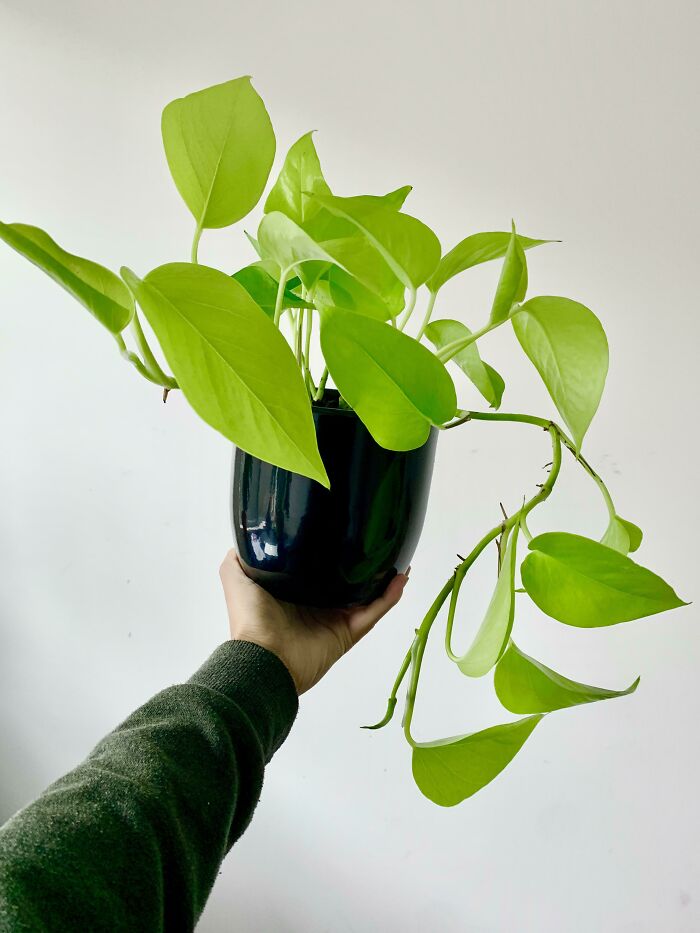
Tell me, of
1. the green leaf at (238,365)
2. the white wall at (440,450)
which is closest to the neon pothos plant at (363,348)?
the green leaf at (238,365)

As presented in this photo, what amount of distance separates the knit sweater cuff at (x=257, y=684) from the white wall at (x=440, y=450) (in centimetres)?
39

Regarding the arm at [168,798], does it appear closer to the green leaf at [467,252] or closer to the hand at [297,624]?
the hand at [297,624]

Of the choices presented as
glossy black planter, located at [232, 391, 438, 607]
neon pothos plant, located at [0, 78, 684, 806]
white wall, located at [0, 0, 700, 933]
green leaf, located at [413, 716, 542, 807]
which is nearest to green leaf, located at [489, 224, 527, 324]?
neon pothos plant, located at [0, 78, 684, 806]

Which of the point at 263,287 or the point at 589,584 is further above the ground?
the point at 263,287

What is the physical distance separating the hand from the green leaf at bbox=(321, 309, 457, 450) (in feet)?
0.77

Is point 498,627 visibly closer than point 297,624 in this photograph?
Yes

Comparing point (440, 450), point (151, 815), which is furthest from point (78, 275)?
point (440, 450)

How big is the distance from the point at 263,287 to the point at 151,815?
39cm

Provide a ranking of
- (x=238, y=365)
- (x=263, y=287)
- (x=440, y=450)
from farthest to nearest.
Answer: (x=440, y=450) < (x=263, y=287) < (x=238, y=365)

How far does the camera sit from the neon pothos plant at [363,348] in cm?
37

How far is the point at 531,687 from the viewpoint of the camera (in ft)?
1.62

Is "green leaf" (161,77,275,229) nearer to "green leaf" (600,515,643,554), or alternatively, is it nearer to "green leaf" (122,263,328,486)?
"green leaf" (122,263,328,486)

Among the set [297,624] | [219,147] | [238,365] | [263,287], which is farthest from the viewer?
[297,624]

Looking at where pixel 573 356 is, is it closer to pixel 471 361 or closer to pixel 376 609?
pixel 471 361
